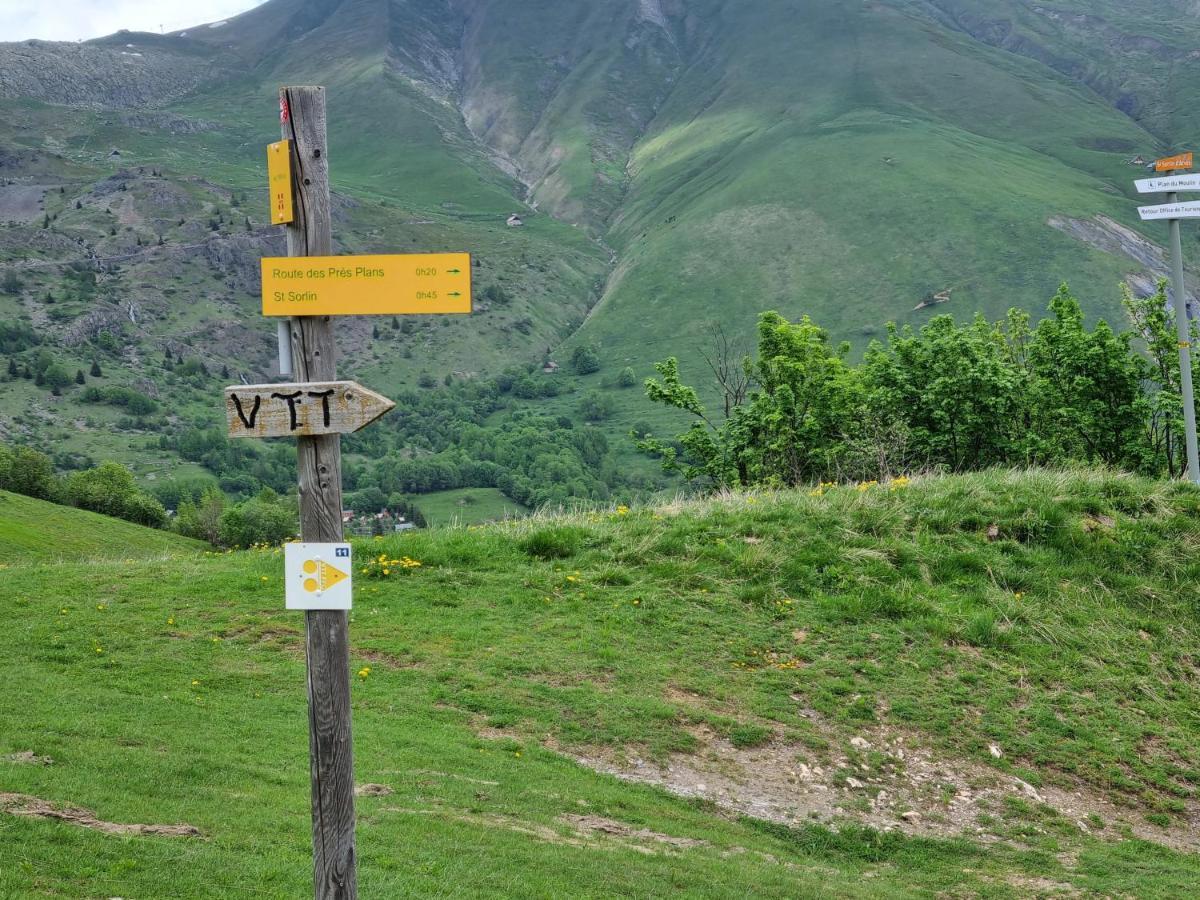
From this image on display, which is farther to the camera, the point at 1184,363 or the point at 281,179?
the point at 1184,363

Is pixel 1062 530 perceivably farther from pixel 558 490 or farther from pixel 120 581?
pixel 558 490

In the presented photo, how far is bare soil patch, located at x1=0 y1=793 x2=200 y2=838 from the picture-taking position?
8758mm

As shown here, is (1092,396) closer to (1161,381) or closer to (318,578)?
(1161,381)

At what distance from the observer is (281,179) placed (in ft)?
22.7

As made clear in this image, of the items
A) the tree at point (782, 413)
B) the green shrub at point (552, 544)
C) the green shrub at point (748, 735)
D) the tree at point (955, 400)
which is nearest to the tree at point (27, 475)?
the tree at point (782, 413)

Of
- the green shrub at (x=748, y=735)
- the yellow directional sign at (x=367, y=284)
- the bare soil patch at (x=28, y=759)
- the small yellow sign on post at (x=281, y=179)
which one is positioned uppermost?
the small yellow sign on post at (x=281, y=179)

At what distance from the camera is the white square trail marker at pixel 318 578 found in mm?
6676

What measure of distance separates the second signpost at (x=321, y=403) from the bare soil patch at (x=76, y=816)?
2.96 meters

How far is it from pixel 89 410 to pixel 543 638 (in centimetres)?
19676

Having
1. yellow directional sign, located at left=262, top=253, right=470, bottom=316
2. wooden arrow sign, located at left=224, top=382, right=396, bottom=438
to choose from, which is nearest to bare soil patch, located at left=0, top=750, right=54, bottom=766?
wooden arrow sign, located at left=224, top=382, right=396, bottom=438

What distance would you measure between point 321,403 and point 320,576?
1141 millimetres

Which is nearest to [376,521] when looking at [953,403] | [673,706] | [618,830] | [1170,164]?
[953,403]

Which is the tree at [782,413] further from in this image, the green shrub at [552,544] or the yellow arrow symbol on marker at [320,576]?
the yellow arrow symbol on marker at [320,576]

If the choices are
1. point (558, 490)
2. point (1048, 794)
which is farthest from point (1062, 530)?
point (558, 490)
